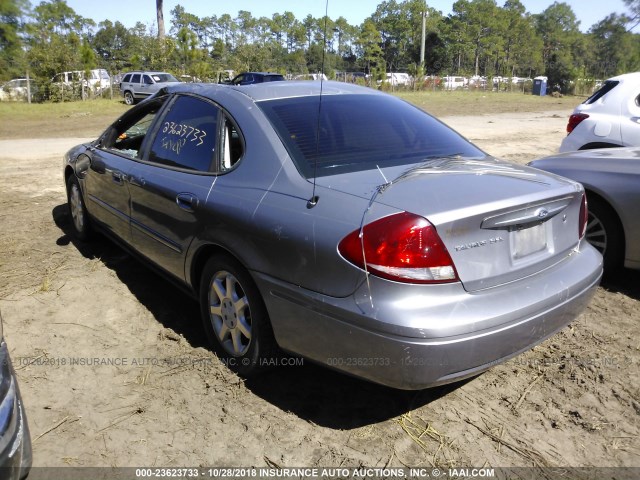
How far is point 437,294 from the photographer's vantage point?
7.79 ft

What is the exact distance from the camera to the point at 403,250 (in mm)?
2348

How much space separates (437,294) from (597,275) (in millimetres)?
1233

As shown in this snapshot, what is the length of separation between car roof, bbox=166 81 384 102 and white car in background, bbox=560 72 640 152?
3764 mm

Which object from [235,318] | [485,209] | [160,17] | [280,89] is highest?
[160,17]

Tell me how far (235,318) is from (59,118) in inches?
883

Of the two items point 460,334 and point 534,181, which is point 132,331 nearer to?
point 460,334

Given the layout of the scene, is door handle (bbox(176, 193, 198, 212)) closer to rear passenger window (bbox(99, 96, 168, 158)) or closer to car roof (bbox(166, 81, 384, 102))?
car roof (bbox(166, 81, 384, 102))

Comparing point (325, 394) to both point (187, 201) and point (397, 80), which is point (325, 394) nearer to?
point (187, 201)

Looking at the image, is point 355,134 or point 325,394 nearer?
point 325,394

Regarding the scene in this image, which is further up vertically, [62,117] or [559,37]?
[559,37]

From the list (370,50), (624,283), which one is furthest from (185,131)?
(370,50)

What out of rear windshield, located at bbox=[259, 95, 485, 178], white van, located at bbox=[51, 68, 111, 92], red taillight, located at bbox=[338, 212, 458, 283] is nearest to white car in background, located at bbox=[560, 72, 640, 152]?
rear windshield, located at bbox=[259, 95, 485, 178]

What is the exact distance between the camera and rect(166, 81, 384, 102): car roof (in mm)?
3437

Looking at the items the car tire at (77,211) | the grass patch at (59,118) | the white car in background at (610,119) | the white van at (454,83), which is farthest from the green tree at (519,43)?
the car tire at (77,211)
